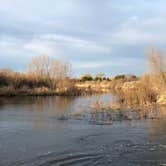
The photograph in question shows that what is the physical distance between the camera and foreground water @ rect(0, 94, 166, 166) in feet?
34.8

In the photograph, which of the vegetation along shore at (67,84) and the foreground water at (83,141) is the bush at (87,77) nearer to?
the vegetation along shore at (67,84)

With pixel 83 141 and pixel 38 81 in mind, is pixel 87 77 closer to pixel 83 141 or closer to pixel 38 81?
pixel 38 81

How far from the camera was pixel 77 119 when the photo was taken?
2069 cm

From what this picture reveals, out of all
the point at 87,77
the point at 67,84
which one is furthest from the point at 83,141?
the point at 87,77

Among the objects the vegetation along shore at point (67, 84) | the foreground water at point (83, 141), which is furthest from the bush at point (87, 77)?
the foreground water at point (83, 141)

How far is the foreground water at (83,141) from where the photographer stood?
1059 centimetres

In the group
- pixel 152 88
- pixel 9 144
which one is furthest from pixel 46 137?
pixel 152 88

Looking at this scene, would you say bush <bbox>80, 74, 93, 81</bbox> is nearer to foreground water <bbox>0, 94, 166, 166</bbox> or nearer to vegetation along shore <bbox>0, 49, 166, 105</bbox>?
vegetation along shore <bbox>0, 49, 166, 105</bbox>

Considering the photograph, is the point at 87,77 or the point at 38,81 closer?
the point at 38,81

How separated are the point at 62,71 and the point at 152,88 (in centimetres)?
2860

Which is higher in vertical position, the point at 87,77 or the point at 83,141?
the point at 87,77

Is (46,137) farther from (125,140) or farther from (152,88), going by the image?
(152,88)

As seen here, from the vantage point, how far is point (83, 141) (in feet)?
44.7

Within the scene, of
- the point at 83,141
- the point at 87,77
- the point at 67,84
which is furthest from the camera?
the point at 87,77
